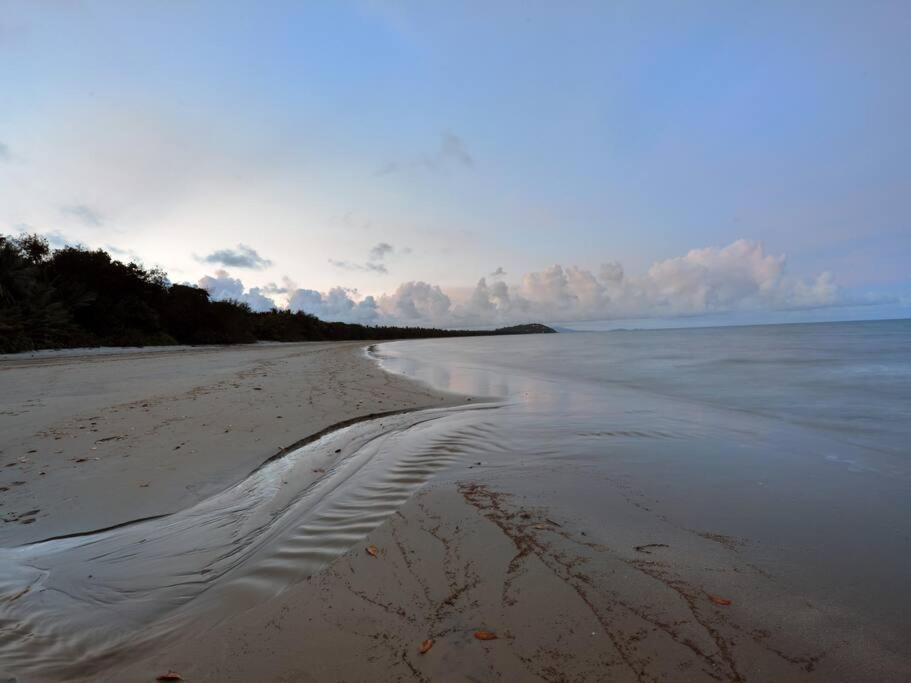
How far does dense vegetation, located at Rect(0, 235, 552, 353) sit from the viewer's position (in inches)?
847

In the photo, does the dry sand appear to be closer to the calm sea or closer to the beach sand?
the beach sand

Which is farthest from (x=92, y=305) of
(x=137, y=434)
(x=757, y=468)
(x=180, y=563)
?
(x=757, y=468)

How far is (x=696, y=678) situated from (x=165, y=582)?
3.26m

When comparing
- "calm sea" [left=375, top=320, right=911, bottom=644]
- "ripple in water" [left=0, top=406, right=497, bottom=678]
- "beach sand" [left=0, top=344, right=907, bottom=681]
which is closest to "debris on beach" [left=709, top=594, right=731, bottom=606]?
"beach sand" [left=0, top=344, right=907, bottom=681]

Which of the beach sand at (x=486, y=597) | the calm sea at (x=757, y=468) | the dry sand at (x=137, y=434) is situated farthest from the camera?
the dry sand at (x=137, y=434)

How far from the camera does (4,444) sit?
5715mm

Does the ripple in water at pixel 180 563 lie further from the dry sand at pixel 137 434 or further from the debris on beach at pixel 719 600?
the debris on beach at pixel 719 600

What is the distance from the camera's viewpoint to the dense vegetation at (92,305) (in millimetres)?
21516

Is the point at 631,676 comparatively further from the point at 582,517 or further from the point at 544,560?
the point at 582,517

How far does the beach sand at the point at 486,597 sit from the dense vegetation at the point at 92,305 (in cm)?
2261

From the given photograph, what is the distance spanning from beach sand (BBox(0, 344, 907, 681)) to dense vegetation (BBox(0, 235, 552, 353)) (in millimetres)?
22610

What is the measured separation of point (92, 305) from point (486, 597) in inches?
1334

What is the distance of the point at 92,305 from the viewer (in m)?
26.9

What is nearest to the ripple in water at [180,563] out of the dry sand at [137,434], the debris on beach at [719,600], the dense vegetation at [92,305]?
the dry sand at [137,434]
